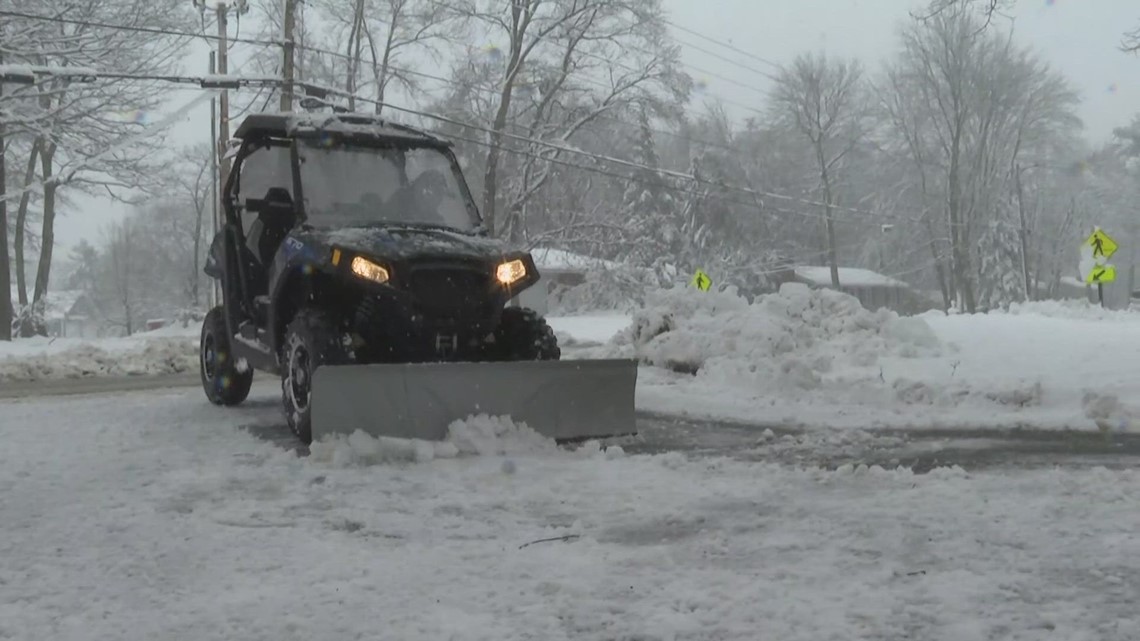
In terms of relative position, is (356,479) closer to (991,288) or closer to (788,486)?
(788,486)

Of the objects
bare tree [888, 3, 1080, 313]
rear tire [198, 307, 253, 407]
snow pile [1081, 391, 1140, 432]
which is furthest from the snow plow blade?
bare tree [888, 3, 1080, 313]

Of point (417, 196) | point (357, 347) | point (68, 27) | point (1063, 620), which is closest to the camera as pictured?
point (1063, 620)

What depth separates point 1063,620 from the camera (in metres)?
2.81

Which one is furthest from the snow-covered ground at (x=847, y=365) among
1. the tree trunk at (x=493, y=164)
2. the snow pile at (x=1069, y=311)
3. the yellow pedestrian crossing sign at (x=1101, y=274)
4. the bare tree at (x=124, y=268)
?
the bare tree at (x=124, y=268)

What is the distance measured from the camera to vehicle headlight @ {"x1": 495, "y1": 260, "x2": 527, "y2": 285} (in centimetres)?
621

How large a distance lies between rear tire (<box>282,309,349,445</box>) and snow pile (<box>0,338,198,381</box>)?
25.3 ft

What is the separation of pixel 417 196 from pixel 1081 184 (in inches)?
2469

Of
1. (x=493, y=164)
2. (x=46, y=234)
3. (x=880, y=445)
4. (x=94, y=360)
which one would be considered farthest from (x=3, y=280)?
(x=880, y=445)

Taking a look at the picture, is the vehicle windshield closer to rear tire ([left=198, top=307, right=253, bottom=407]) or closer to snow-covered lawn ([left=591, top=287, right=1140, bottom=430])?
rear tire ([left=198, top=307, right=253, bottom=407])

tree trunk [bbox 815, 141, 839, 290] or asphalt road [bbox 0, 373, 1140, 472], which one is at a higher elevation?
tree trunk [bbox 815, 141, 839, 290]

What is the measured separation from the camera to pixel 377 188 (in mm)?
6898

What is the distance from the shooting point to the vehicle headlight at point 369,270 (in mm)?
5801

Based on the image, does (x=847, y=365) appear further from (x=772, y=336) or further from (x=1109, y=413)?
(x=1109, y=413)

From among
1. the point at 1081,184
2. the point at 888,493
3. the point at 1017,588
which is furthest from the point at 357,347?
the point at 1081,184
